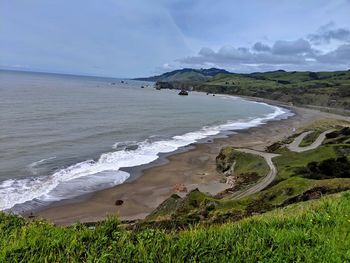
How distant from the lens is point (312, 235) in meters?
7.28

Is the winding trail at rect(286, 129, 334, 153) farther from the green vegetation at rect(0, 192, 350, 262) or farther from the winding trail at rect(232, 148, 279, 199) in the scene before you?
the green vegetation at rect(0, 192, 350, 262)

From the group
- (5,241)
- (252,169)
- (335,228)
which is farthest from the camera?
(252,169)

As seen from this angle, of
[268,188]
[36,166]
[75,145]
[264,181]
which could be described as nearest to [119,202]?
[36,166]

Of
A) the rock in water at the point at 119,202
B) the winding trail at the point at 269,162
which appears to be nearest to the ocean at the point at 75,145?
the rock in water at the point at 119,202

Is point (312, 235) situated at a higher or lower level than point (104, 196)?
higher

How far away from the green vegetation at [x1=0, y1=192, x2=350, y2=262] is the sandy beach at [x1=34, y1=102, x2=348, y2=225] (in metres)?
12.6

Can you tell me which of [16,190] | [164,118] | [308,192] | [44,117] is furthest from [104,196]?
[164,118]

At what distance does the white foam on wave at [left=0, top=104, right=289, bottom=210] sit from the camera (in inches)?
1213

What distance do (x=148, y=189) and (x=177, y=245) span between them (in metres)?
30.2

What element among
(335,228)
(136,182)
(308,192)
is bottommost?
(136,182)

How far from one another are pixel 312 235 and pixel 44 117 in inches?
2795

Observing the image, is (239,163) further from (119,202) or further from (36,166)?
(36,166)

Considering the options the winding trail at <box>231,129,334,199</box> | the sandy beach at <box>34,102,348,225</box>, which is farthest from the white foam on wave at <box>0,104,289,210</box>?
the winding trail at <box>231,129,334,199</box>

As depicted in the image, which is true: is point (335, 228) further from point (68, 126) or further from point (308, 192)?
point (68, 126)
